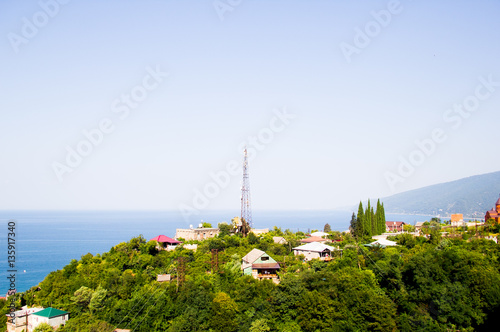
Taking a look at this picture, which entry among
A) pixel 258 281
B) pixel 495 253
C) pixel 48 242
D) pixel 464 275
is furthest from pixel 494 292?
pixel 48 242

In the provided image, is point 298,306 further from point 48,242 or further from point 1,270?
point 48,242

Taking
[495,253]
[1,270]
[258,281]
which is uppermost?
[495,253]

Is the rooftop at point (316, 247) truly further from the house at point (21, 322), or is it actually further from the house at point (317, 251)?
the house at point (21, 322)

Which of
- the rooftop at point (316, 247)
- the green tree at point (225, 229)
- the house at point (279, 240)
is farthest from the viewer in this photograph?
the green tree at point (225, 229)

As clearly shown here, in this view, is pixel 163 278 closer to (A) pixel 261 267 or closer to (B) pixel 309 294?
(A) pixel 261 267

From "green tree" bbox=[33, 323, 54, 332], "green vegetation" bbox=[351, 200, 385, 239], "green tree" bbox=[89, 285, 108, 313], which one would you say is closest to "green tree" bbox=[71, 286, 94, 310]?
"green tree" bbox=[89, 285, 108, 313]

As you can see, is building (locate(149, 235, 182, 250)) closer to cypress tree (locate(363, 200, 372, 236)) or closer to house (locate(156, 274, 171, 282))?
house (locate(156, 274, 171, 282))

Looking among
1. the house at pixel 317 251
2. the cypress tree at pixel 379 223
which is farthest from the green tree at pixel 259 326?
the cypress tree at pixel 379 223
